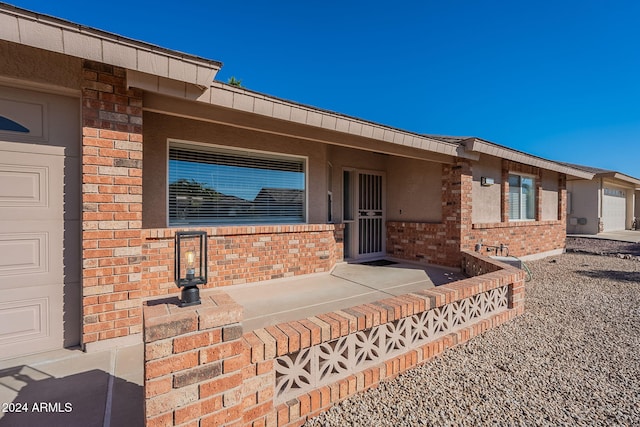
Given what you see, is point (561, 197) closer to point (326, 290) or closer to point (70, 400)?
point (326, 290)

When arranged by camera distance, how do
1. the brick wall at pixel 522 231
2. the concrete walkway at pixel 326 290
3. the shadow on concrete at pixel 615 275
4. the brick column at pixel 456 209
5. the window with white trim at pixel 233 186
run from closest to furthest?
the concrete walkway at pixel 326 290
the window with white trim at pixel 233 186
the shadow on concrete at pixel 615 275
the brick column at pixel 456 209
the brick wall at pixel 522 231

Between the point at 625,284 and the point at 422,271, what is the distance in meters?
3.99

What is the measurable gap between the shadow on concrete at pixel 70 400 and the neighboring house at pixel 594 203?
19.1m

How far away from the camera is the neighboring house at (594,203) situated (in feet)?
50.7

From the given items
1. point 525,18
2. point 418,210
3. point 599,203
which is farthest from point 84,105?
point 599,203

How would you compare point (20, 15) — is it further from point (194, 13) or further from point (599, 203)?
point (599, 203)

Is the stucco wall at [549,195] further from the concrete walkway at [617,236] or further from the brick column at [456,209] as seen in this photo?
the concrete walkway at [617,236]

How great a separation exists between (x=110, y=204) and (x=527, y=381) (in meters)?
4.24

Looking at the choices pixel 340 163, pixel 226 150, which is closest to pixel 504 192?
pixel 340 163

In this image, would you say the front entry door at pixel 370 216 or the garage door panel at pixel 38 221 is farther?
the front entry door at pixel 370 216

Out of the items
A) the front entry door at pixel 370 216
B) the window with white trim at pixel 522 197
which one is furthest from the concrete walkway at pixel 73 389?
the window with white trim at pixel 522 197

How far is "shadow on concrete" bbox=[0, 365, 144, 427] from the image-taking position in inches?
75.8

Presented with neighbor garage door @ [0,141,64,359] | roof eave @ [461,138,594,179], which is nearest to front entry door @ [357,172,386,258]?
roof eave @ [461,138,594,179]

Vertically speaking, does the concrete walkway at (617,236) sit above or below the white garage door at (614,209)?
below
